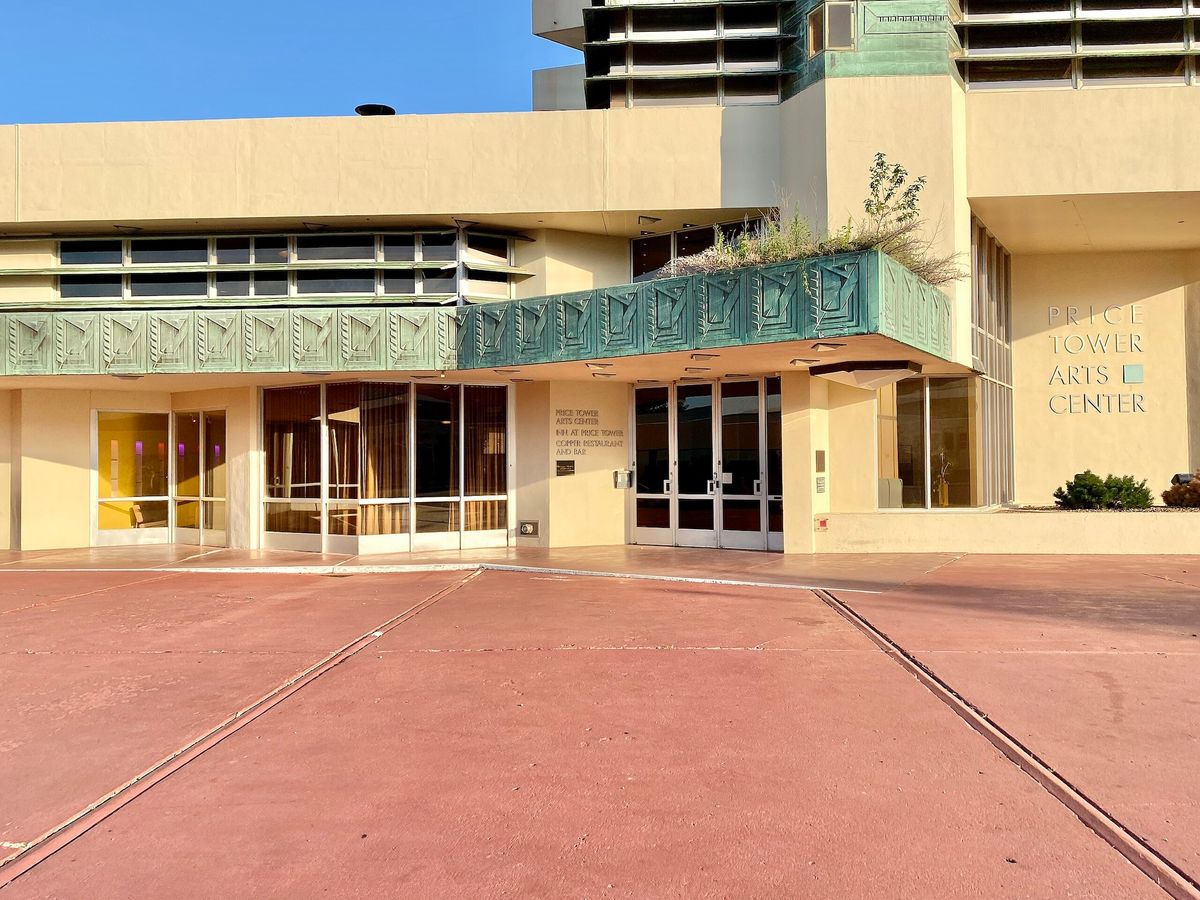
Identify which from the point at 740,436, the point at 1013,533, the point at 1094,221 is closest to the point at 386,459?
the point at 740,436

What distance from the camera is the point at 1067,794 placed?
433 cm

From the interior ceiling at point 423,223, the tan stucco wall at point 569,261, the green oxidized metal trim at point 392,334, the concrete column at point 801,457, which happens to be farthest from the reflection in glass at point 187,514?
the concrete column at point 801,457

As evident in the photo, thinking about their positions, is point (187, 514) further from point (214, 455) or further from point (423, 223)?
point (423, 223)

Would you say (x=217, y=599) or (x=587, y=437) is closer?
(x=217, y=599)

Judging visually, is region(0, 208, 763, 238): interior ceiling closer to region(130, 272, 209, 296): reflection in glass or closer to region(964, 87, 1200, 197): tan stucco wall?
region(130, 272, 209, 296): reflection in glass

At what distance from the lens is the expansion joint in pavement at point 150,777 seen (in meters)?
3.79

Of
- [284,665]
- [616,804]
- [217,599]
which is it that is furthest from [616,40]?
[616,804]

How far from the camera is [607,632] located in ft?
28.0

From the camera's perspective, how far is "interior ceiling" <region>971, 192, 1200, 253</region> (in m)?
15.7

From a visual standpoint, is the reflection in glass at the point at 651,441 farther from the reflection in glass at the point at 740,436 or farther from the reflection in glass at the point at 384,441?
the reflection in glass at the point at 384,441

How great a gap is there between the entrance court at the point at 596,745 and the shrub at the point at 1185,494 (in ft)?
24.2

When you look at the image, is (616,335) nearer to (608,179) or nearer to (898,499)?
(608,179)

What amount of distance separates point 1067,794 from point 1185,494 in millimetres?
14934

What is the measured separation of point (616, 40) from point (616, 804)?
52.3ft
